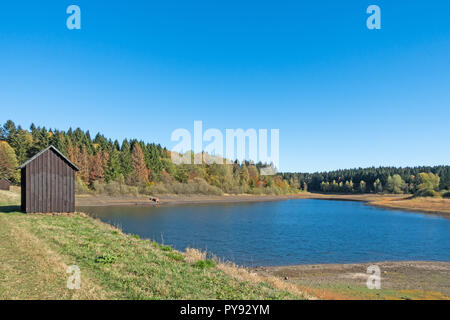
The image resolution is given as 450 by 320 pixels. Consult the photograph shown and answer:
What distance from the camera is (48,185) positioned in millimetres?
24141

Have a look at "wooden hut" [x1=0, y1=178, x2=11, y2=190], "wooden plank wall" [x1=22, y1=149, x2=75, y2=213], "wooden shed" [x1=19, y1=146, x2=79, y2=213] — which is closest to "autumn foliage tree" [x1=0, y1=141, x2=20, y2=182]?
"wooden hut" [x1=0, y1=178, x2=11, y2=190]

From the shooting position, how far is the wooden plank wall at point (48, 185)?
76.8 ft

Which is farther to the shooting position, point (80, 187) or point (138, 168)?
point (138, 168)

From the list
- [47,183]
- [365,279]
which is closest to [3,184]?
[47,183]

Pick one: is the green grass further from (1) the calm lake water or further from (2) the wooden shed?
(2) the wooden shed

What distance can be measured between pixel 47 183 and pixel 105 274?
18.5 meters

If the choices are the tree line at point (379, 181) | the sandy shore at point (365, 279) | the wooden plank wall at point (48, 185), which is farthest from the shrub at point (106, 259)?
the tree line at point (379, 181)

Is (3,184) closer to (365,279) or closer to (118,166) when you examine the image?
(118,166)

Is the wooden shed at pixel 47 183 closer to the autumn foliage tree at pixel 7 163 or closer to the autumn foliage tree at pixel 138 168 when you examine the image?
the autumn foliage tree at pixel 7 163

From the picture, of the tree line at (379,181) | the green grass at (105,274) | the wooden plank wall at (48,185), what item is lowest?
the tree line at (379,181)

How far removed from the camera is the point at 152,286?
832cm

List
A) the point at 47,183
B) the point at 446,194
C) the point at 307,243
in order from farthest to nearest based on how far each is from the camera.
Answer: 1. the point at 446,194
2. the point at 307,243
3. the point at 47,183

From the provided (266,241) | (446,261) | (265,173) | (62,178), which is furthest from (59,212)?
(265,173)

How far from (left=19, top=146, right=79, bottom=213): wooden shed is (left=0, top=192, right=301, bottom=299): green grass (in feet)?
34.6
